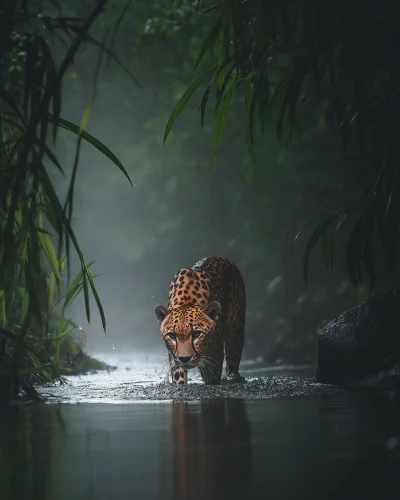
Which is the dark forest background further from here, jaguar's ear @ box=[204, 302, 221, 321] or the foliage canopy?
the foliage canopy

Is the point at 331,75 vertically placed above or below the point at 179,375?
above

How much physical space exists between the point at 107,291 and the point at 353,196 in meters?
18.0

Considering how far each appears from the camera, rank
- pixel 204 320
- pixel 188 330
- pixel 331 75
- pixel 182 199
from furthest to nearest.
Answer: pixel 182 199 → pixel 204 320 → pixel 188 330 → pixel 331 75

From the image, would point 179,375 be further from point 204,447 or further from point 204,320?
point 204,447

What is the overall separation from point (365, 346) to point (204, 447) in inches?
142

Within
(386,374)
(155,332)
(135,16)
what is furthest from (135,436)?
(155,332)

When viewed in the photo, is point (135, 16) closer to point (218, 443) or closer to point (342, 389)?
point (342, 389)

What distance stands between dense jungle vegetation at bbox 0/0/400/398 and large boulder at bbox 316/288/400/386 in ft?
2.00

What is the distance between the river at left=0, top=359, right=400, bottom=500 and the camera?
3.00 m

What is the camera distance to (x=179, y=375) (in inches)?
312

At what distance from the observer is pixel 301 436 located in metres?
4.18

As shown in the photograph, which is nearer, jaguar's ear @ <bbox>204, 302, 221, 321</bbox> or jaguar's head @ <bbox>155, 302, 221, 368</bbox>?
jaguar's head @ <bbox>155, 302, 221, 368</bbox>

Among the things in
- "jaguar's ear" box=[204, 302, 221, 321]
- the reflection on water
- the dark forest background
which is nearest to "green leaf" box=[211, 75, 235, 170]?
the reflection on water

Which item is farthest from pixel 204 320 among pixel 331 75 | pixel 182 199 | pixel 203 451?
pixel 182 199
